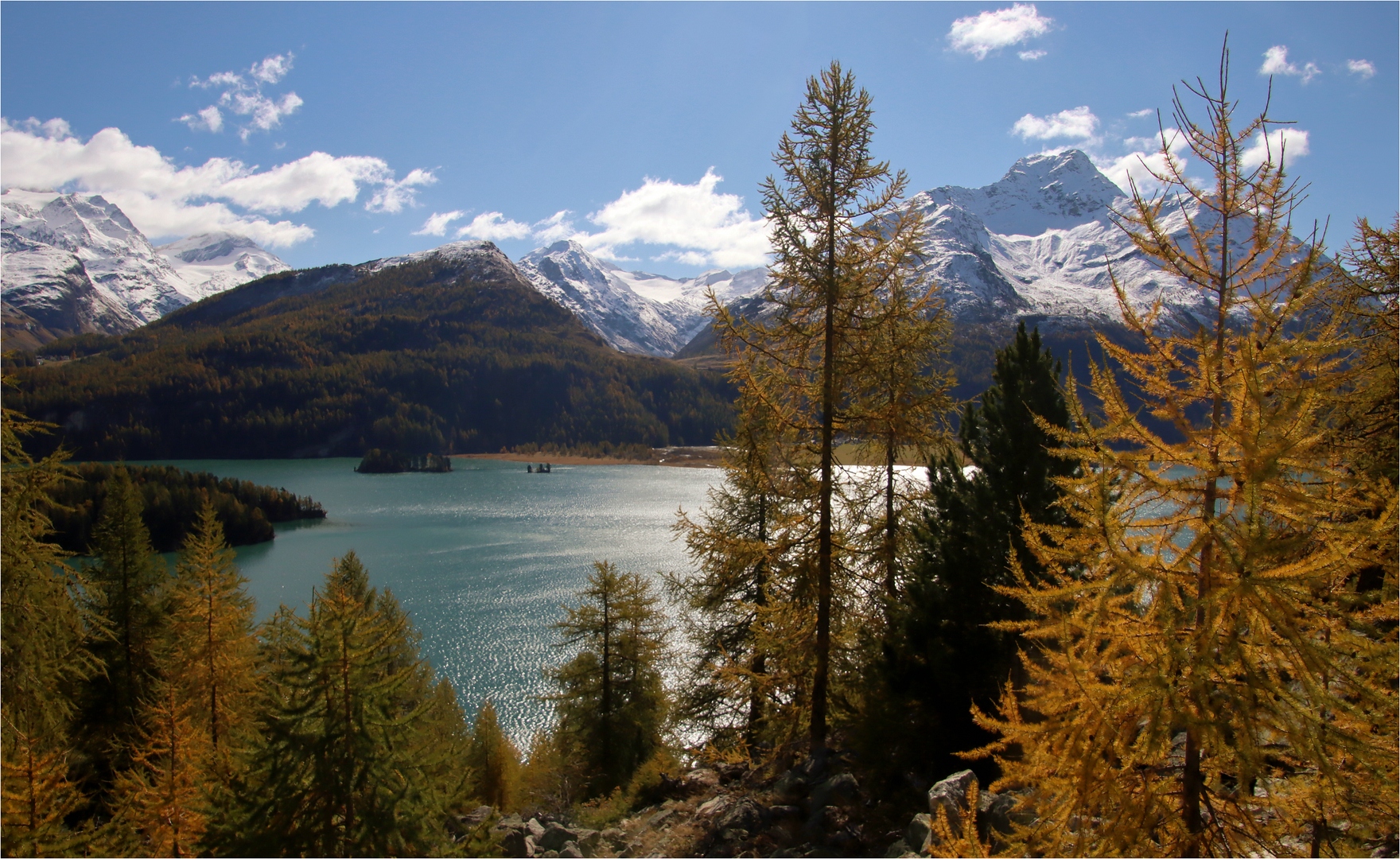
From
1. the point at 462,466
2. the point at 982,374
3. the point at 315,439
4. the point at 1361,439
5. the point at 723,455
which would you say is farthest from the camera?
the point at 982,374

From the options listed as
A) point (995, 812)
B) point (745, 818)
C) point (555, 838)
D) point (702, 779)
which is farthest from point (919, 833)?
point (702, 779)

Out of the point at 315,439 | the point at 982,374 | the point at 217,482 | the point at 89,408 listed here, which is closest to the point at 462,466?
the point at 315,439

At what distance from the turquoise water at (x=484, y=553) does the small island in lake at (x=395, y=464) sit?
1553 cm

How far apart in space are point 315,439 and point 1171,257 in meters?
204

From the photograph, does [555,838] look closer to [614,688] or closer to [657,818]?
[657,818]

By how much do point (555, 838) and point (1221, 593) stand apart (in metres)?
10.8

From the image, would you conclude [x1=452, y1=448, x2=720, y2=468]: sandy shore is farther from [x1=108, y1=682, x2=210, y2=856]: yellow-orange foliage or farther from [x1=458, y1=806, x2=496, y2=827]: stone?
[x1=108, y1=682, x2=210, y2=856]: yellow-orange foliage

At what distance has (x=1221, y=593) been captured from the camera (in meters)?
3.16

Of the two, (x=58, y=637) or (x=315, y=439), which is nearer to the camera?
(x=58, y=637)

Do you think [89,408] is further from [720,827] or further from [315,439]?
[720,827]

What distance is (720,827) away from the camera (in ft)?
30.6

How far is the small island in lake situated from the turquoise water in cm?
1553

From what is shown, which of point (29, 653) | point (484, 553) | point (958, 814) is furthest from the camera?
point (484, 553)

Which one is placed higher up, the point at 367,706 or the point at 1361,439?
the point at 1361,439
